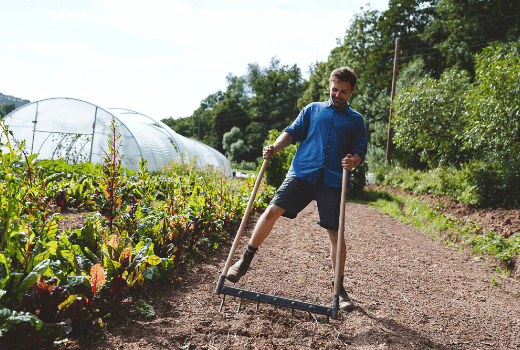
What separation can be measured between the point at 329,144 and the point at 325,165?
Result: 0.18 m

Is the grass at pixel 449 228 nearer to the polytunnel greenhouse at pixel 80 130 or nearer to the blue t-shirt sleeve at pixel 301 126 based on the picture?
the blue t-shirt sleeve at pixel 301 126

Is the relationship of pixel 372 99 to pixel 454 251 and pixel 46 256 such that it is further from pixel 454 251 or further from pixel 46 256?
pixel 46 256

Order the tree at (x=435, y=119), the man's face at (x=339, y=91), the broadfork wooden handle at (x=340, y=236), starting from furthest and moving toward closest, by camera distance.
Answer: the tree at (x=435, y=119) → the man's face at (x=339, y=91) → the broadfork wooden handle at (x=340, y=236)

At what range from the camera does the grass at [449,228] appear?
5.37m

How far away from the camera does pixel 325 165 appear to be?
3010 mm

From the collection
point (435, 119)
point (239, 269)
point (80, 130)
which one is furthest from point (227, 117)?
point (239, 269)

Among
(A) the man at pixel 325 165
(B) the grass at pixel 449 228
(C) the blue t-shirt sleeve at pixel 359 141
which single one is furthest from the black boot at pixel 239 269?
(B) the grass at pixel 449 228

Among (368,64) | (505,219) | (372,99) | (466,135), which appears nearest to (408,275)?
(505,219)

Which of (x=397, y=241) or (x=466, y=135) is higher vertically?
(x=466, y=135)

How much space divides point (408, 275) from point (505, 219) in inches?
127

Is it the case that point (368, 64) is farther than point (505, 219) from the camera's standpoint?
Yes

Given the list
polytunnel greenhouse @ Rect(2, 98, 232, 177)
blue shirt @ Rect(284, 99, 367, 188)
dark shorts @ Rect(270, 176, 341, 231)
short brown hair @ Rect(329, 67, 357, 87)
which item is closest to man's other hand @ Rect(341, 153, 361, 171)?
blue shirt @ Rect(284, 99, 367, 188)

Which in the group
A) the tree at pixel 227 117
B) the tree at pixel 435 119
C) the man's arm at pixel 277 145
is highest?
the tree at pixel 227 117

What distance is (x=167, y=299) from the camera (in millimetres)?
2857
